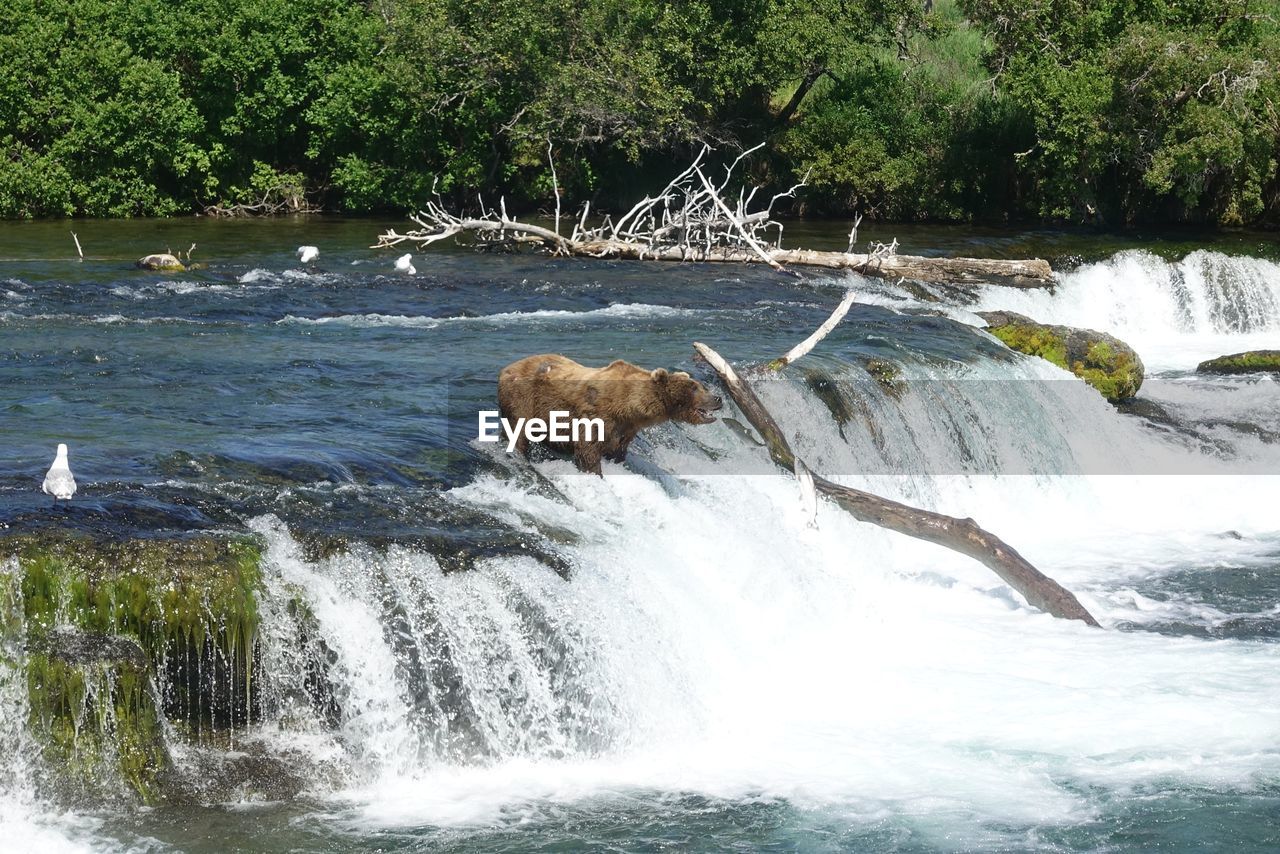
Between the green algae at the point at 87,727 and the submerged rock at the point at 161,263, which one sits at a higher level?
the submerged rock at the point at 161,263

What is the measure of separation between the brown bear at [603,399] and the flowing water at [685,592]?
0.27 m

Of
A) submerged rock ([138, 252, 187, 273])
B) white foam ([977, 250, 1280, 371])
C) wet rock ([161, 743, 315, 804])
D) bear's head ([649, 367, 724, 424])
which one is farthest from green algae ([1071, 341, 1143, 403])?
submerged rock ([138, 252, 187, 273])

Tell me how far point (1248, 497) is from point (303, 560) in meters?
10.1

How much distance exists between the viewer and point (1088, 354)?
17453mm

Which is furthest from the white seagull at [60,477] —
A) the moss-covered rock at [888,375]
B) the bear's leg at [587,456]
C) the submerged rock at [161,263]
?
the submerged rock at [161,263]

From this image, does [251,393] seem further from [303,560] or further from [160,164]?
[160,164]

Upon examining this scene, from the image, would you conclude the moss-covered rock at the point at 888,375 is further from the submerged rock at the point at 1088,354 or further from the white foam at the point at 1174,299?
the white foam at the point at 1174,299

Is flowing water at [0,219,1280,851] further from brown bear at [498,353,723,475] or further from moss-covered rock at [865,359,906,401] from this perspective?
brown bear at [498,353,723,475]

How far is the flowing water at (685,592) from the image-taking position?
8125 millimetres

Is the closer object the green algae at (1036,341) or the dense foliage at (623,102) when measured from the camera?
the green algae at (1036,341)

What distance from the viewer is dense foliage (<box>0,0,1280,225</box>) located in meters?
27.5

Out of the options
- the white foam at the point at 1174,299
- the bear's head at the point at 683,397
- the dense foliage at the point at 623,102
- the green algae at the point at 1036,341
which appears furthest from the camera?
the dense foliage at the point at 623,102

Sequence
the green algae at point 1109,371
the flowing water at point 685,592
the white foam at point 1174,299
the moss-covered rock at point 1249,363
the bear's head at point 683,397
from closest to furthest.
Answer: the flowing water at point 685,592 < the bear's head at point 683,397 < the green algae at point 1109,371 < the moss-covered rock at point 1249,363 < the white foam at point 1174,299

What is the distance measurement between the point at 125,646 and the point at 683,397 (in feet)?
13.6
